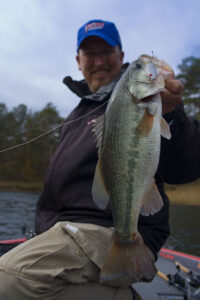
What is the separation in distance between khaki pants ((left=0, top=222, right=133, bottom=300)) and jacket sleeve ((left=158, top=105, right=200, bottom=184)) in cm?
79

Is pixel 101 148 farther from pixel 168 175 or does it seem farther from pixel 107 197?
pixel 168 175

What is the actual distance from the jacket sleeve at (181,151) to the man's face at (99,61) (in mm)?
1445

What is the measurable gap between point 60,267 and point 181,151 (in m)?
1.32

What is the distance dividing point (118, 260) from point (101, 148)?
746mm

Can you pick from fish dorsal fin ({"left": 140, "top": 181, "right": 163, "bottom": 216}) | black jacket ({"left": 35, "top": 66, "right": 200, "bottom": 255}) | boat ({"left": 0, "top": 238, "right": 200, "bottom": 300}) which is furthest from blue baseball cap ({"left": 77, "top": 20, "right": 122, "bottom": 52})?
boat ({"left": 0, "top": 238, "right": 200, "bottom": 300})

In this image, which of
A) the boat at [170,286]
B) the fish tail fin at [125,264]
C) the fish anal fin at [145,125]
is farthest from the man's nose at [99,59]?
the boat at [170,286]

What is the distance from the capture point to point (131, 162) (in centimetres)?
167

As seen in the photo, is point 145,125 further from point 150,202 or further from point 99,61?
point 99,61

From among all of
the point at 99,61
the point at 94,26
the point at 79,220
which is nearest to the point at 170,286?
the point at 79,220

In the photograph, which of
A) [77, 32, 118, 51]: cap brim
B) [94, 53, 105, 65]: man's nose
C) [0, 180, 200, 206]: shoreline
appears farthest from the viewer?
[0, 180, 200, 206]: shoreline

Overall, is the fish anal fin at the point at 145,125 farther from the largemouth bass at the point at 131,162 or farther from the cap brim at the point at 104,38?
the cap brim at the point at 104,38

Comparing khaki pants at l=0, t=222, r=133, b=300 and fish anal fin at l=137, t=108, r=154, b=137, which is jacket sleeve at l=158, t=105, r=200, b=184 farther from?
khaki pants at l=0, t=222, r=133, b=300

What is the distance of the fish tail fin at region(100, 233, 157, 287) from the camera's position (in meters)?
1.74

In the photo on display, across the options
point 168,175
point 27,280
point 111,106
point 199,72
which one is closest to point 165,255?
point 168,175
